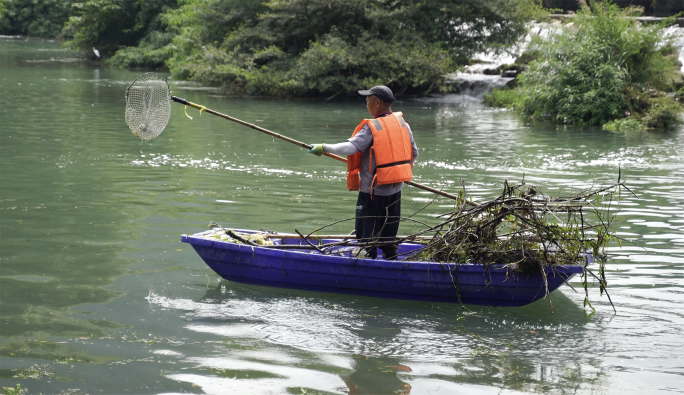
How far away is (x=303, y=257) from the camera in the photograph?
22.8ft

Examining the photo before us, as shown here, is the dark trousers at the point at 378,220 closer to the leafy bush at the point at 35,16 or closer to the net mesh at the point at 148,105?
the net mesh at the point at 148,105

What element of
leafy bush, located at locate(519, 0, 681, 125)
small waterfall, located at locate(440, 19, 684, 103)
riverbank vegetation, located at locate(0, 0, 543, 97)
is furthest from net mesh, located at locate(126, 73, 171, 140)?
small waterfall, located at locate(440, 19, 684, 103)

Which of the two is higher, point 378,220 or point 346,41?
point 346,41

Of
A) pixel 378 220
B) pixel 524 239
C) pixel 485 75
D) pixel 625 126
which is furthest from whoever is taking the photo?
pixel 485 75

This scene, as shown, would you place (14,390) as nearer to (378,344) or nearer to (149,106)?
(378,344)

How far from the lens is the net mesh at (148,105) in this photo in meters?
7.92

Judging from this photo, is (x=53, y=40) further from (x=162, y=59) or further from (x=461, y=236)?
(x=461, y=236)

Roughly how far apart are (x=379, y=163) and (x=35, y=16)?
69.4 meters

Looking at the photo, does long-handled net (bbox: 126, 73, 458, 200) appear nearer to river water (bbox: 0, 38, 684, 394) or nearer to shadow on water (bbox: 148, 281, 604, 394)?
river water (bbox: 0, 38, 684, 394)

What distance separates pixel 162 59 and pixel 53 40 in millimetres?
29396

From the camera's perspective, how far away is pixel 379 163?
22.3ft

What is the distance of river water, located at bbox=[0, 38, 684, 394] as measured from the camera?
17.5ft

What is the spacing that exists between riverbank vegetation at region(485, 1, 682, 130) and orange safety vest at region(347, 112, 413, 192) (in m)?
15.1

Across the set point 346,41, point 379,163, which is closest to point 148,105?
point 379,163
